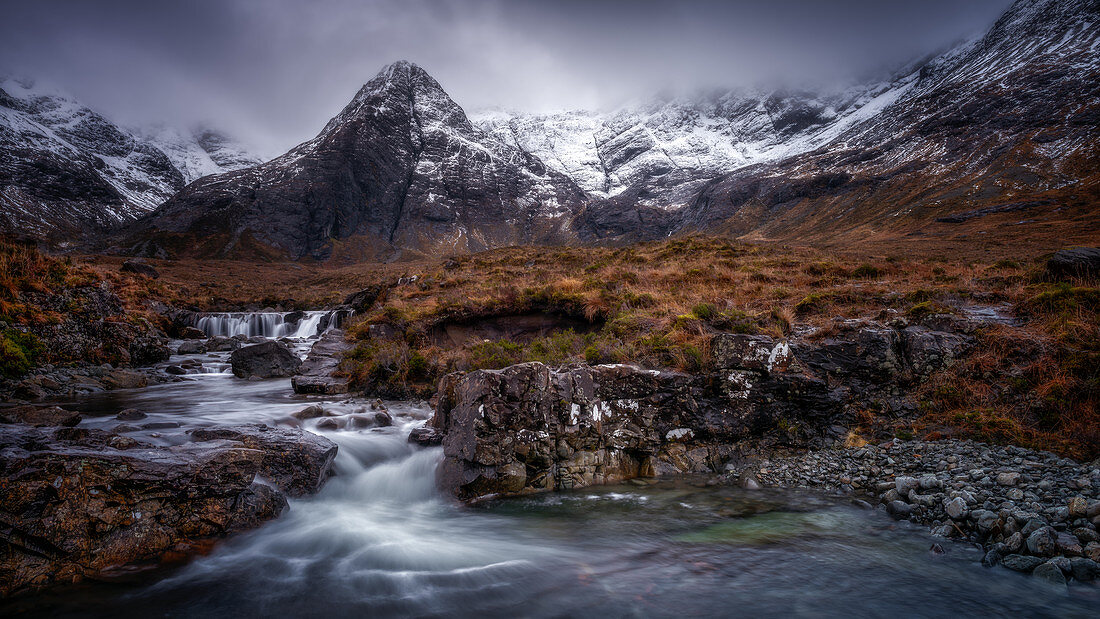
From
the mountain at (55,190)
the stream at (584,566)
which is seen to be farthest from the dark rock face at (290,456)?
the mountain at (55,190)

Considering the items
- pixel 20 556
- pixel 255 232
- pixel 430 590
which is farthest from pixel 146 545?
pixel 255 232

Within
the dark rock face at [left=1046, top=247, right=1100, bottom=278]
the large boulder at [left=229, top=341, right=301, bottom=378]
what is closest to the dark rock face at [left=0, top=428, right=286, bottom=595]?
the large boulder at [left=229, top=341, right=301, bottom=378]

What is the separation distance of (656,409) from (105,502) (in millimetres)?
7161

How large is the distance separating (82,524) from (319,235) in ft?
413

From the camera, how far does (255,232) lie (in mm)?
105688

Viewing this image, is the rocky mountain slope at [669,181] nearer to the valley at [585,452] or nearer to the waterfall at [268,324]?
the valley at [585,452]

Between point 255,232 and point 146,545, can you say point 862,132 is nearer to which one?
point 146,545

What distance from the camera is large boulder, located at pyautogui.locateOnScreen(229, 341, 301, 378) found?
54.3 feet

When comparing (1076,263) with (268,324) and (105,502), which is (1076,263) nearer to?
(105,502)

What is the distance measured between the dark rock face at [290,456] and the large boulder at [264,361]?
10.1 metres

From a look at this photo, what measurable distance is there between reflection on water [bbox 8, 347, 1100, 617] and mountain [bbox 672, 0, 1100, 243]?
4919cm

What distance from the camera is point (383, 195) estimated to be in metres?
130

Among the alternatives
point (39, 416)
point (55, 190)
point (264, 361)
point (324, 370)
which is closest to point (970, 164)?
point (324, 370)

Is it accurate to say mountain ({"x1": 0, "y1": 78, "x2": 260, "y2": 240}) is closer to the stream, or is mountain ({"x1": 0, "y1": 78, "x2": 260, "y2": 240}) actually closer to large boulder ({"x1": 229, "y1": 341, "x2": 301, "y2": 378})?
large boulder ({"x1": 229, "y1": 341, "x2": 301, "y2": 378})
